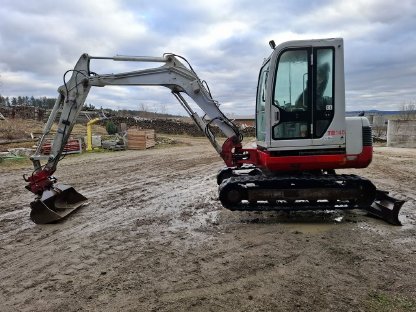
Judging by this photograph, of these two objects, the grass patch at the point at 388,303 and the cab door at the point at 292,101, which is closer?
the grass patch at the point at 388,303

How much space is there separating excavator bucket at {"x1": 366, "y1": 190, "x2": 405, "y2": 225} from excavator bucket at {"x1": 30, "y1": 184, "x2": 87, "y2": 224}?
218 inches

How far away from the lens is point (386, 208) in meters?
6.57

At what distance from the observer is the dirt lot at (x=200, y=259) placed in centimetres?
385

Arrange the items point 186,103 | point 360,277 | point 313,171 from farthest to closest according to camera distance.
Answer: point 186,103 → point 313,171 → point 360,277

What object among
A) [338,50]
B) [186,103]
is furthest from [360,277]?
[186,103]

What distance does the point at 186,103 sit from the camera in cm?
752

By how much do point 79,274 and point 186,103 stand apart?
4.01m

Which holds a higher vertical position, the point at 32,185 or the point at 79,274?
the point at 32,185

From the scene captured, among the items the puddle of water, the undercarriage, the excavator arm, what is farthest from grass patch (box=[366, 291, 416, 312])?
the excavator arm

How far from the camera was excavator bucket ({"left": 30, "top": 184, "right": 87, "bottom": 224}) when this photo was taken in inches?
260

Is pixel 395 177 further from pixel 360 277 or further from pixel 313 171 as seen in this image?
pixel 360 277

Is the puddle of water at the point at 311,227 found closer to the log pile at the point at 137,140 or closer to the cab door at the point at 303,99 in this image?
the cab door at the point at 303,99

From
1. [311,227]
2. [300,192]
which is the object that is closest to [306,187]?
[300,192]

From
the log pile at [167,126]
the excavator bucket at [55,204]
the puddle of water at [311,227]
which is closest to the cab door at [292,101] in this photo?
the puddle of water at [311,227]
